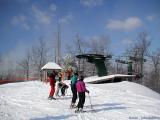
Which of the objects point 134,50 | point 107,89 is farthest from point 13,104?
point 134,50

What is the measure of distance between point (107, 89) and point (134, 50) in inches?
1350

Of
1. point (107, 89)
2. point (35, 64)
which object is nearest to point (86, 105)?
point (107, 89)

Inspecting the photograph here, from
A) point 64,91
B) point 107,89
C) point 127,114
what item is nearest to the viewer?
point 127,114

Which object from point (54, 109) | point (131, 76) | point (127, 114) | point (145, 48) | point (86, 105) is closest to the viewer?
point (127, 114)

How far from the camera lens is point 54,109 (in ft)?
48.4

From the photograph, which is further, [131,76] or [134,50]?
[134,50]

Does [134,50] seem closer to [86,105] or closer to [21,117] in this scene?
[86,105]

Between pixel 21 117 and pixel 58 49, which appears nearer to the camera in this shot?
pixel 21 117

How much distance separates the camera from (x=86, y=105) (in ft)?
53.7

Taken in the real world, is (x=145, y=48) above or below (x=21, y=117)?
above

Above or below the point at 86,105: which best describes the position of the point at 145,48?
above

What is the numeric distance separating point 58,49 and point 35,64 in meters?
19.5

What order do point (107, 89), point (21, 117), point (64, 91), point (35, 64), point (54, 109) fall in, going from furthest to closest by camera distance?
point (35, 64) → point (107, 89) → point (64, 91) → point (54, 109) → point (21, 117)

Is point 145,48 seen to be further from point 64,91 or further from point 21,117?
point 21,117
